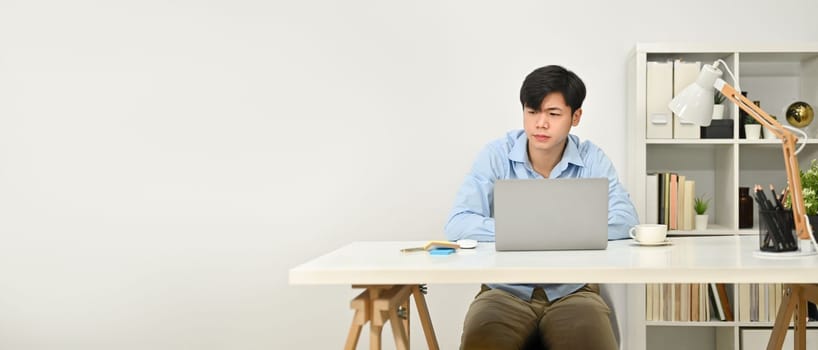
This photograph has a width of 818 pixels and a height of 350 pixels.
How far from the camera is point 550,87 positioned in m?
2.87

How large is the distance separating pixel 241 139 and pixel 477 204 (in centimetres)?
148

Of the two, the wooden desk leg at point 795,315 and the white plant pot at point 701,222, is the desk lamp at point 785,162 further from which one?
the white plant pot at point 701,222

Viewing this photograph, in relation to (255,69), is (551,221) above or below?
below

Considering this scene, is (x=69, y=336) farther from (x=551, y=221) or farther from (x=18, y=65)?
(x=551, y=221)

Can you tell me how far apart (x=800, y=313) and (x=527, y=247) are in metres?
0.85

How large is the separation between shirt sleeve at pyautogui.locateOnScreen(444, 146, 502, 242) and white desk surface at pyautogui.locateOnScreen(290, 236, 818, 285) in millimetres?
→ 531

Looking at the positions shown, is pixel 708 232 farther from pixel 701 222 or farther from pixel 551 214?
pixel 551 214

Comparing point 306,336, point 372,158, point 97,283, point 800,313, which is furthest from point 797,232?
point 97,283

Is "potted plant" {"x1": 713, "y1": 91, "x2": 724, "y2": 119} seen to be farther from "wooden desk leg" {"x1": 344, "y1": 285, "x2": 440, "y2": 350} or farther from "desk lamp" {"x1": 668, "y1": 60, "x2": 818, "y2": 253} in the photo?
"wooden desk leg" {"x1": 344, "y1": 285, "x2": 440, "y2": 350}

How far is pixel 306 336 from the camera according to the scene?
393cm

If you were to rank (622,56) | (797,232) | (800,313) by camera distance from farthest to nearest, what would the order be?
1. (622,56)
2. (800,313)
3. (797,232)

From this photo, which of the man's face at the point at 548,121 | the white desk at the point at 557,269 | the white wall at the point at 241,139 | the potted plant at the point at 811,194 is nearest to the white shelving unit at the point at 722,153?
the white wall at the point at 241,139

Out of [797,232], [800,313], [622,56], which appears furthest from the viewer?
[622,56]

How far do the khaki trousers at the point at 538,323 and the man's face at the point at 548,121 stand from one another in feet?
1.67
